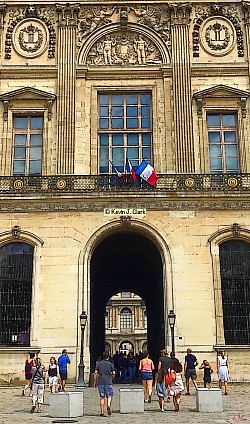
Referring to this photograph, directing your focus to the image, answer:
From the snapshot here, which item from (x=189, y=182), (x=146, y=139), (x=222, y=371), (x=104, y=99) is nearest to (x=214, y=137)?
(x=146, y=139)

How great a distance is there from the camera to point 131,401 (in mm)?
14055

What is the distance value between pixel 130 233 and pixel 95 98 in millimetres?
6619

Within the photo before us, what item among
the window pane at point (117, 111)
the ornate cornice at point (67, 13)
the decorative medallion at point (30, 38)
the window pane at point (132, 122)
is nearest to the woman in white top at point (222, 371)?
the window pane at point (132, 122)

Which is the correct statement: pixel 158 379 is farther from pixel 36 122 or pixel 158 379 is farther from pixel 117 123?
pixel 36 122

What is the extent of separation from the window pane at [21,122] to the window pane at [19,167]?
174 centimetres

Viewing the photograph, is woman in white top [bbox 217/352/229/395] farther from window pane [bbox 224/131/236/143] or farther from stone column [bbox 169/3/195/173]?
window pane [bbox 224/131/236/143]

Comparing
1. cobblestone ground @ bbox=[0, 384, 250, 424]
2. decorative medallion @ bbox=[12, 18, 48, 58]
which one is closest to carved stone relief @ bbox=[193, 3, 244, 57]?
decorative medallion @ bbox=[12, 18, 48, 58]

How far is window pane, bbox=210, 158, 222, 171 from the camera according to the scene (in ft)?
85.5

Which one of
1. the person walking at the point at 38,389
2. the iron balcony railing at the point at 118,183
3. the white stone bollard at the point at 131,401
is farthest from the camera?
the iron balcony railing at the point at 118,183

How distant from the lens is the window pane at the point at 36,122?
26.8 metres

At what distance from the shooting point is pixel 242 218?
79.0 ft

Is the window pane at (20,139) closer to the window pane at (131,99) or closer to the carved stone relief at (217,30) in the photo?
the window pane at (131,99)

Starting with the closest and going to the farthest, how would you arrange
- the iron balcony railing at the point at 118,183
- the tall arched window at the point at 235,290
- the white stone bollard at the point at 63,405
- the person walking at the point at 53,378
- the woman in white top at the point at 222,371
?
1. the white stone bollard at the point at 63,405
2. the person walking at the point at 53,378
3. the woman in white top at the point at 222,371
4. the tall arched window at the point at 235,290
5. the iron balcony railing at the point at 118,183

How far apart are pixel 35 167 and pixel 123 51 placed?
7051mm
